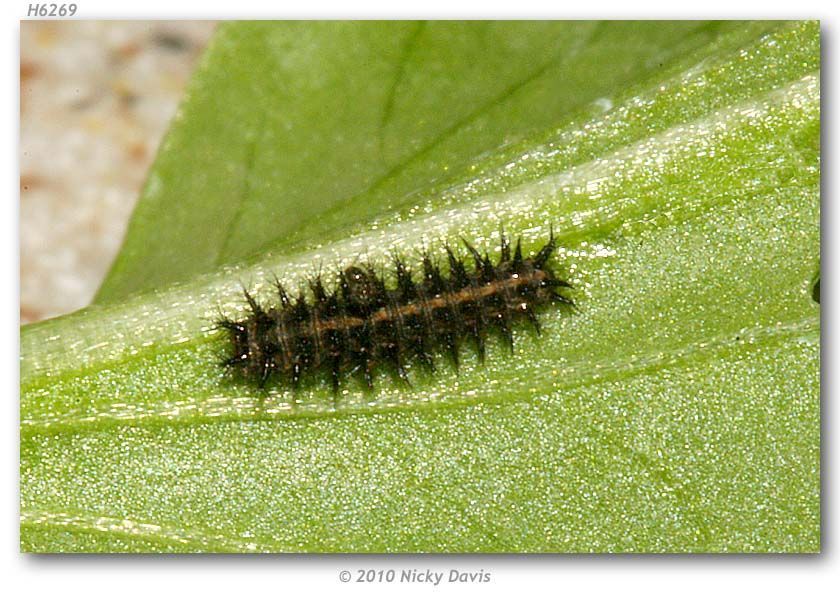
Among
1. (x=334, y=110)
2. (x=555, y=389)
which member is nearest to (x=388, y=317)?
(x=555, y=389)

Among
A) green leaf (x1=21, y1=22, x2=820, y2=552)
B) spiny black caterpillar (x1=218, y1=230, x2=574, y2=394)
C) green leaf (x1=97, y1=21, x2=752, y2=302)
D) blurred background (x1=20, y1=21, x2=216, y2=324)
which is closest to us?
spiny black caterpillar (x1=218, y1=230, x2=574, y2=394)

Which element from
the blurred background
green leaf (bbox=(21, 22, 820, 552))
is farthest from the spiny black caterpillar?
the blurred background

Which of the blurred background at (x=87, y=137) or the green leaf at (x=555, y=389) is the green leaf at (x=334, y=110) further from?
the green leaf at (x=555, y=389)

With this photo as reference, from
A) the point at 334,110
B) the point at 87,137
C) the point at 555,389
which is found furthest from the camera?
the point at 87,137

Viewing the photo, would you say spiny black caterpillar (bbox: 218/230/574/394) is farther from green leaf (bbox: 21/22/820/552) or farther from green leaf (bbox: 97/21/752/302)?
green leaf (bbox: 97/21/752/302)

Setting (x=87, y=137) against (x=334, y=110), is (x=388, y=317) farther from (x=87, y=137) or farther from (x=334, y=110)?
(x=87, y=137)
